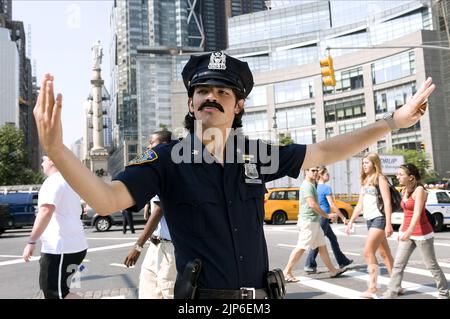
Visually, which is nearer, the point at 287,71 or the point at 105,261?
the point at 105,261

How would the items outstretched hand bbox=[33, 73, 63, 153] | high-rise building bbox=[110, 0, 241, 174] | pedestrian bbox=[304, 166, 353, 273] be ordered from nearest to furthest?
outstretched hand bbox=[33, 73, 63, 153]
pedestrian bbox=[304, 166, 353, 273]
high-rise building bbox=[110, 0, 241, 174]

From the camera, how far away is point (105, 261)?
32.9ft

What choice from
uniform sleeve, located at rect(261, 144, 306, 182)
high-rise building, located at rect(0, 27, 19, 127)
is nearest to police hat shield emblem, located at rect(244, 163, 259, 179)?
uniform sleeve, located at rect(261, 144, 306, 182)

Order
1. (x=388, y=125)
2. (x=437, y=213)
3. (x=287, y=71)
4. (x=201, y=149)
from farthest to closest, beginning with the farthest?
(x=287, y=71) < (x=437, y=213) < (x=388, y=125) < (x=201, y=149)

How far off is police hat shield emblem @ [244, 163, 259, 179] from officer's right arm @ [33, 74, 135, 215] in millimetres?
656

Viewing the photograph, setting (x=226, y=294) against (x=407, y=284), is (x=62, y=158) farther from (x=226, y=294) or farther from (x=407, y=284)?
(x=407, y=284)

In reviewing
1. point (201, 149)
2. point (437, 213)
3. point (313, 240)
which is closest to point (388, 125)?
point (201, 149)

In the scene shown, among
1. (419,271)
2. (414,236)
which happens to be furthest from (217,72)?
(419,271)

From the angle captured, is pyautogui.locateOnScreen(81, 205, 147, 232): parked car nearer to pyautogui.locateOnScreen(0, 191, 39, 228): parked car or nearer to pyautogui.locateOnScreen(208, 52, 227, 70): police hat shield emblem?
pyautogui.locateOnScreen(0, 191, 39, 228): parked car

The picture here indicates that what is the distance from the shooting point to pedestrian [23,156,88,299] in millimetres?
4238

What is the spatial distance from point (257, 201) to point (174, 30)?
149056mm

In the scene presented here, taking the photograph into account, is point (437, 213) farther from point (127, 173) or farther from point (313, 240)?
point (127, 173)

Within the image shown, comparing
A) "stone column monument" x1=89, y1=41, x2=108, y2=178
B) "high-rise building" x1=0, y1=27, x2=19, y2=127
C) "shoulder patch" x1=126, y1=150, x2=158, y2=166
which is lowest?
"shoulder patch" x1=126, y1=150, x2=158, y2=166
